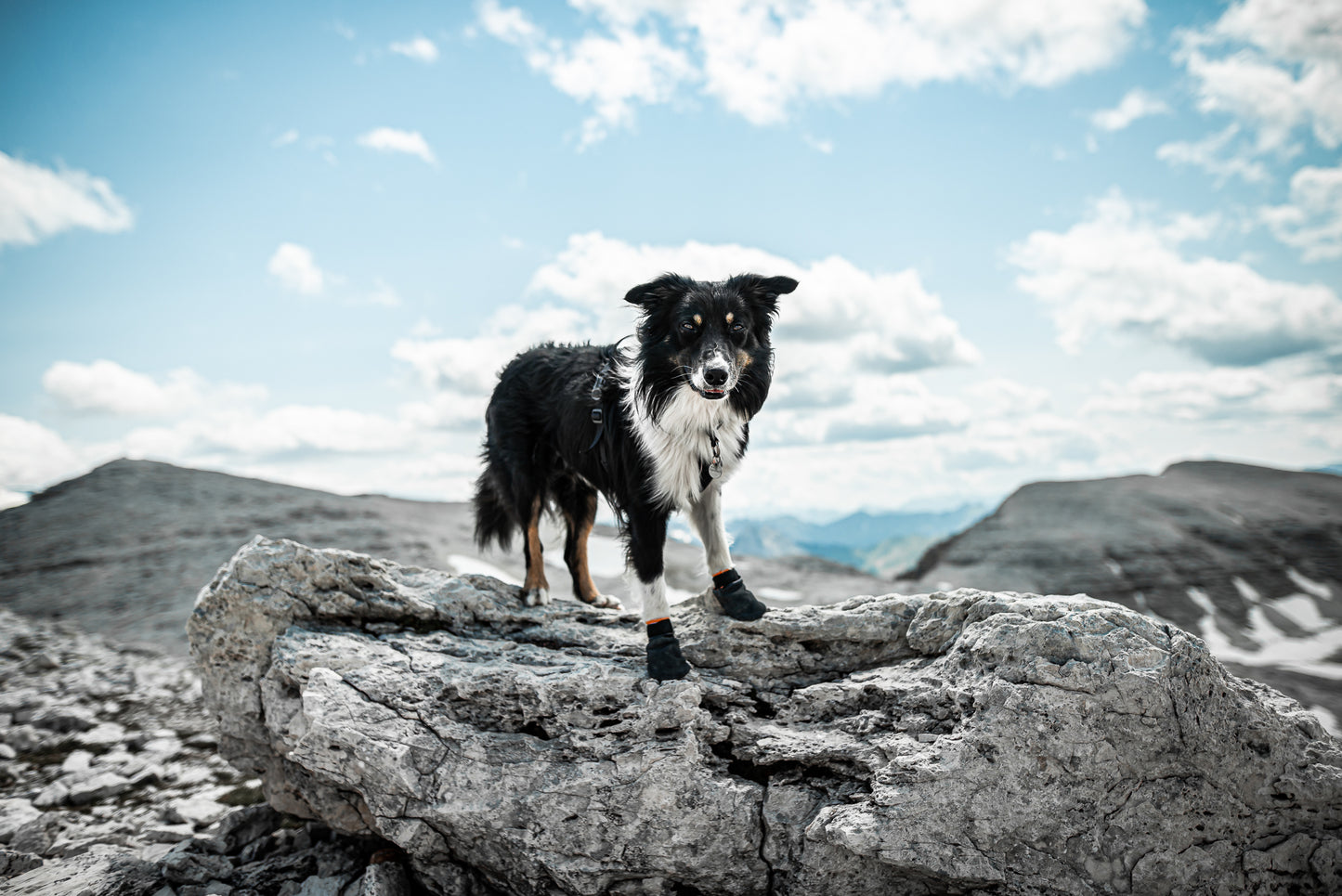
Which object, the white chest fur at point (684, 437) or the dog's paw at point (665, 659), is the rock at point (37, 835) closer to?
the dog's paw at point (665, 659)

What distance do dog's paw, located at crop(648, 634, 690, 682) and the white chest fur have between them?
913 mm

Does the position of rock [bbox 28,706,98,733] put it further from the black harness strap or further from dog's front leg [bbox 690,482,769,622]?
dog's front leg [bbox 690,482,769,622]

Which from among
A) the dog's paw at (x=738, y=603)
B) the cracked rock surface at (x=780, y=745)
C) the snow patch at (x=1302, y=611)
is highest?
the dog's paw at (x=738, y=603)

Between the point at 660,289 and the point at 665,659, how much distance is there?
2.42m

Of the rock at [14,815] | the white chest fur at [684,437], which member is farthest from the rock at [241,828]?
the white chest fur at [684,437]

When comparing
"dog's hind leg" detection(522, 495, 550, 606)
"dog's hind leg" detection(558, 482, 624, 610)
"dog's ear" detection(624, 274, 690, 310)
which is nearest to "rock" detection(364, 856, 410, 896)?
"dog's hind leg" detection(522, 495, 550, 606)

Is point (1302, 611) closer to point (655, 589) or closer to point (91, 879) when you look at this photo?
point (655, 589)

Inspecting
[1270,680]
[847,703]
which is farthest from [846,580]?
[847,703]

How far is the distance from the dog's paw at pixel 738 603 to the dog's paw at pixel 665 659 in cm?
56

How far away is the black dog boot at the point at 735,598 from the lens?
15.3ft

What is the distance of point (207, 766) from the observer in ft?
21.7

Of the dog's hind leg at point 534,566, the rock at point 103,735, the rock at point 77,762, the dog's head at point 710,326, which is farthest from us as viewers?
the rock at point 103,735

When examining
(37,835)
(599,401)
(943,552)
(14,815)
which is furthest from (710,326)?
(943,552)

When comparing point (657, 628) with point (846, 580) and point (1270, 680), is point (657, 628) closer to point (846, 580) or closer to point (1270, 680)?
point (846, 580)
